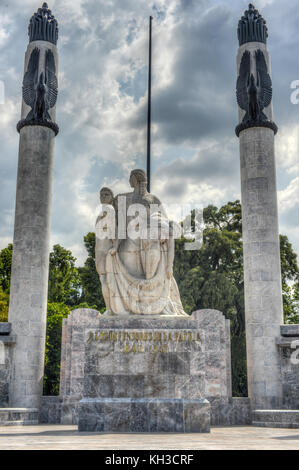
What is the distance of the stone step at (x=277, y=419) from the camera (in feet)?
41.8

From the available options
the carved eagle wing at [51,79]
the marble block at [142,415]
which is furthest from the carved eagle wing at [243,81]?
the marble block at [142,415]

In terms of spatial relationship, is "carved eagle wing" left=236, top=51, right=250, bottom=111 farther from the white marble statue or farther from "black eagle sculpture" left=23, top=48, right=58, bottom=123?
the white marble statue

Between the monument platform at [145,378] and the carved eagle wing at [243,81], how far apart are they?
437 inches

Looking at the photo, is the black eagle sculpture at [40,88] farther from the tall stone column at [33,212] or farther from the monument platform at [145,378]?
the monument platform at [145,378]

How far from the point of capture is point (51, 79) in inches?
747

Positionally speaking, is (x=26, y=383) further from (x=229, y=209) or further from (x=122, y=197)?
(x=229, y=209)

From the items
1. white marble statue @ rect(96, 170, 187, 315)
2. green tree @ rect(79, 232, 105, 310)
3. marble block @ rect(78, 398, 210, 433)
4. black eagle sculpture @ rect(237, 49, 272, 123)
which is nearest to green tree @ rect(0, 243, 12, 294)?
green tree @ rect(79, 232, 105, 310)

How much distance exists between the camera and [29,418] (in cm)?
1448

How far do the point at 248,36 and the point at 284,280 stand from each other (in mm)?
15130

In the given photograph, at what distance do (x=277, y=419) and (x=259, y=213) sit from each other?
681 cm

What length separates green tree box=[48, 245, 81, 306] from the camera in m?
34.6

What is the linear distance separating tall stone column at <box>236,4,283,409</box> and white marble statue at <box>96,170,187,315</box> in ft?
20.8

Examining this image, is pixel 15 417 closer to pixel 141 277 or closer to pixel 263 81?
pixel 141 277

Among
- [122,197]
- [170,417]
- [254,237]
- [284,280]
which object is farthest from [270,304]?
[284,280]
